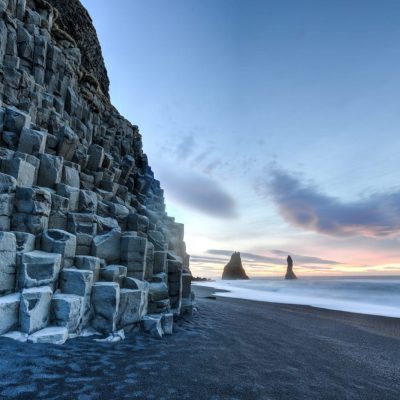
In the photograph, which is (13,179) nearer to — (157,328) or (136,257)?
(136,257)

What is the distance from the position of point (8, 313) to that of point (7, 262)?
1590 millimetres

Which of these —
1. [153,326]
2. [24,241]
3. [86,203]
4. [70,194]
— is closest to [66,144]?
[70,194]

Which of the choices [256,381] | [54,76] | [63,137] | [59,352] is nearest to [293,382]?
[256,381]

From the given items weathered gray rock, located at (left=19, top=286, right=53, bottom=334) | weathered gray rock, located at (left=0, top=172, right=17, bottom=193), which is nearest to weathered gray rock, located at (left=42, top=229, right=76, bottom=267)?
weathered gray rock, located at (left=19, top=286, right=53, bottom=334)

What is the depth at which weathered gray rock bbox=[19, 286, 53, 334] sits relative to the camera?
26.0ft

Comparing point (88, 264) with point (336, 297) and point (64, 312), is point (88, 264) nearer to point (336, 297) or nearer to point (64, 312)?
point (64, 312)

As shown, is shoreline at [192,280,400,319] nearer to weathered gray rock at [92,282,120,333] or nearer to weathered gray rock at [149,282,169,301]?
weathered gray rock at [149,282,169,301]

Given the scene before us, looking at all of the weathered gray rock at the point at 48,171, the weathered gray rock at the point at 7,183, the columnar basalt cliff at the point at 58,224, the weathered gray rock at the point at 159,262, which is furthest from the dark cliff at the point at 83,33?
the weathered gray rock at the point at 159,262

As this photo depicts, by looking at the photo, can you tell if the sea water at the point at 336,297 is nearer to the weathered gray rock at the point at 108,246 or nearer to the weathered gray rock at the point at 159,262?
the weathered gray rock at the point at 159,262

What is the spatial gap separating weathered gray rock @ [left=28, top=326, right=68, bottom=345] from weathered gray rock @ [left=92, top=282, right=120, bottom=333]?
1.38 meters

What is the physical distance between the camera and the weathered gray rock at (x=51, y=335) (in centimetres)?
775

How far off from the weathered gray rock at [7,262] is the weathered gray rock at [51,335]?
5.70 feet

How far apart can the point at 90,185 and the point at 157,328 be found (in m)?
8.54

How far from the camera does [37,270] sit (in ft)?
29.6
